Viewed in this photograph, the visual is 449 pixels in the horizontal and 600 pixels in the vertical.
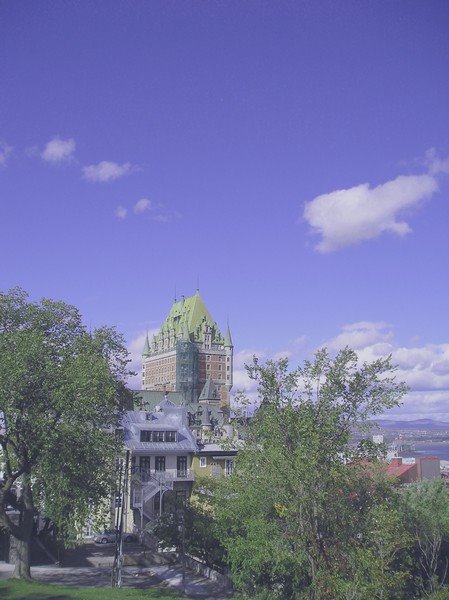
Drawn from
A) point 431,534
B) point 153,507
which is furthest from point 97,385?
point 153,507

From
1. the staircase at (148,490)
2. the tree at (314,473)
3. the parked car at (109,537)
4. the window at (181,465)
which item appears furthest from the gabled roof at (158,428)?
the tree at (314,473)

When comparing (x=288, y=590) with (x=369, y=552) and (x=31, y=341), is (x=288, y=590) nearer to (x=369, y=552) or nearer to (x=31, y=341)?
(x=369, y=552)

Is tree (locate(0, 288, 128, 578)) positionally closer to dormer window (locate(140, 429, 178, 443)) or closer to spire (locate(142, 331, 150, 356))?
dormer window (locate(140, 429, 178, 443))

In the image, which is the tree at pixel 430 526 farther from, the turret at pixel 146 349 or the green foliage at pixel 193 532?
the turret at pixel 146 349

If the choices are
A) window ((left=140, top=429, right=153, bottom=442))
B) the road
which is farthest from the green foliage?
window ((left=140, top=429, right=153, bottom=442))

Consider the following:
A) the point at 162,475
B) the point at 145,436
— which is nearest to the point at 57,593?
the point at 162,475

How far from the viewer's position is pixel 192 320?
5714 inches

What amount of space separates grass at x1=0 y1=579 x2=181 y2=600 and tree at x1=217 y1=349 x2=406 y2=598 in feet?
20.8

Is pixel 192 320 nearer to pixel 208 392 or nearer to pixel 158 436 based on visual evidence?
pixel 208 392

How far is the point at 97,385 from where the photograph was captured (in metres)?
27.0

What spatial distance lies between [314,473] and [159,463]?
35.0 metres

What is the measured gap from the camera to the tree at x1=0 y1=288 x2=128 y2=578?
26.3 metres

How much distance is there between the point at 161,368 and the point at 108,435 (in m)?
127

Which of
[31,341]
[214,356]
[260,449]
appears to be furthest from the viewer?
[214,356]
